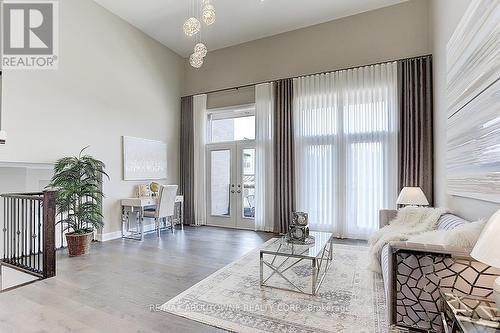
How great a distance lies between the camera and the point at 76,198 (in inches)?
170

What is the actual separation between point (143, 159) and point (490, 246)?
5.87 m

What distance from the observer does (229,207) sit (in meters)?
6.57

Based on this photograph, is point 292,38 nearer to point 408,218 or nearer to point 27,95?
point 408,218

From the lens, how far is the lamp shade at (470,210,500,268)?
120 cm

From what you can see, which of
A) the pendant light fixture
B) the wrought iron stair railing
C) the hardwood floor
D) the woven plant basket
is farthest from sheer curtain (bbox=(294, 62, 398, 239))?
the wrought iron stair railing

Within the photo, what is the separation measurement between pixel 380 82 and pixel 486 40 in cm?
282

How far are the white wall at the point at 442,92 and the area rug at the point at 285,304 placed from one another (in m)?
1.27

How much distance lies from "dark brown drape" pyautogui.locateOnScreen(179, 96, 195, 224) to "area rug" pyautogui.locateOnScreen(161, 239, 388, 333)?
365cm

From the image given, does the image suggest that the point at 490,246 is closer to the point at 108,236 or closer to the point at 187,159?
the point at 108,236

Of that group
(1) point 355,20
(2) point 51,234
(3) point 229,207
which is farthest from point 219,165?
(1) point 355,20

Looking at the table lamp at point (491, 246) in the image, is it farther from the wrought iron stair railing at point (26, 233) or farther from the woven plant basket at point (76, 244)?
the woven plant basket at point (76, 244)

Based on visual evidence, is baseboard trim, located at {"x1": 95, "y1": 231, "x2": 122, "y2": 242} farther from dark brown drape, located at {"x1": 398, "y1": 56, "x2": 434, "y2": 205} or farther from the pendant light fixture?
dark brown drape, located at {"x1": 398, "y1": 56, "x2": 434, "y2": 205}

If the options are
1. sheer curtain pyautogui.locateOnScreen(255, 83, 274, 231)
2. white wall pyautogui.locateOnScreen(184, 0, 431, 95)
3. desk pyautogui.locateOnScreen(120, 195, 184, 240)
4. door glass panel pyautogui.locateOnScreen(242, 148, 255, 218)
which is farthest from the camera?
door glass panel pyautogui.locateOnScreen(242, 148, 255, 218)

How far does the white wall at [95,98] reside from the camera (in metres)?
3.97
